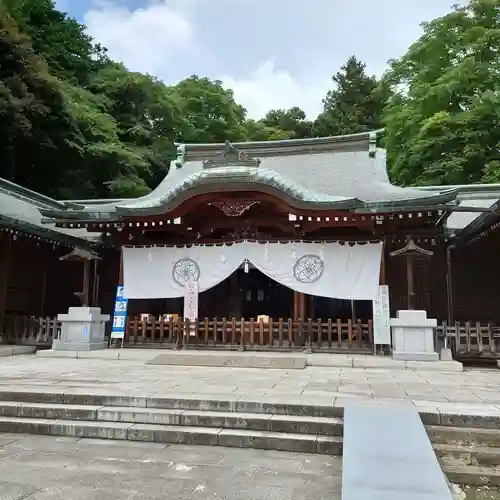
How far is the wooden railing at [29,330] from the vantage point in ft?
35.1

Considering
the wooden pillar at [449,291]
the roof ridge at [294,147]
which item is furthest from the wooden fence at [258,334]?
the roof ridge at [294,147]

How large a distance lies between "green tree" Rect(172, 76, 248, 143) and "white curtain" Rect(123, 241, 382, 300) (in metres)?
16.8

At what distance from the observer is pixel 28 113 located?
62.1 feet

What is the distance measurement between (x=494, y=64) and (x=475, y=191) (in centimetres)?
969

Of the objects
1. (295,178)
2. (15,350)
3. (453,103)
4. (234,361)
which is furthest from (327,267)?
(453,103)

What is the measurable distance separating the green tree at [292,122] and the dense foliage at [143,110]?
277 inches

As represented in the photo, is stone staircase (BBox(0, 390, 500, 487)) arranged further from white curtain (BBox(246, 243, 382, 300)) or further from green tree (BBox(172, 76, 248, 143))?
green tree (BBox(172, 76, 248, 143))

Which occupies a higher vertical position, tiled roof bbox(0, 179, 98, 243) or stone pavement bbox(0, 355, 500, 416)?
tiled roof bbox(0, 179, 98, 243)

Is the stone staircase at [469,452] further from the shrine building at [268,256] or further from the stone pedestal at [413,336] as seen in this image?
the shrine building at [268,256]

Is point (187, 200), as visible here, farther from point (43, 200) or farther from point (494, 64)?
point (494, 64)

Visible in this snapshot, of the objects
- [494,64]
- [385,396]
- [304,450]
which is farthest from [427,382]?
[494,64]

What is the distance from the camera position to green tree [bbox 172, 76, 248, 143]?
26.9 m

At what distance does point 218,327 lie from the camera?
10016 mm

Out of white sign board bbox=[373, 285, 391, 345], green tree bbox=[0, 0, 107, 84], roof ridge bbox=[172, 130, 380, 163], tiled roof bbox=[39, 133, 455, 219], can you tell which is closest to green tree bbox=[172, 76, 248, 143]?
green tree bbox=[0, 0, 107, 84]
